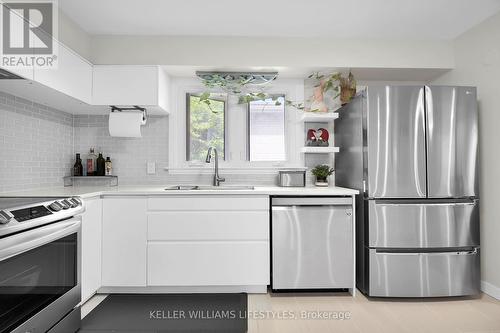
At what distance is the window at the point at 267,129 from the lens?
3311 millimetres

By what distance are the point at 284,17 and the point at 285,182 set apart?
1.44m

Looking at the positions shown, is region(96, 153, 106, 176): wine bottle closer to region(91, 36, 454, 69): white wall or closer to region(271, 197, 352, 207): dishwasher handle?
region(91, 36, 454, 69): white wall

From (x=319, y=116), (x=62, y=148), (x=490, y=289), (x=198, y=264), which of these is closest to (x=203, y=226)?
(x=198, y=264)

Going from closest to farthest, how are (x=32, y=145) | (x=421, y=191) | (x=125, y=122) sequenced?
(x=421, y=191)
(x=32, y=145)
(x=125, y=122)

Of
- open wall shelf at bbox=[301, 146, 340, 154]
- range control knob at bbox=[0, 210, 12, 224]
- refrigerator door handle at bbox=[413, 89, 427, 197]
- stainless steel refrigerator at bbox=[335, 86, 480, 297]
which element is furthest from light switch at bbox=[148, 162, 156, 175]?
refrigerator door handle at bbox=[413, 89, 427, 197]

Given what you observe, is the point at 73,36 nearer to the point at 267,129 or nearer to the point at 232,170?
the point at 232,170

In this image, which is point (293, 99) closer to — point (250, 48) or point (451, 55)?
point (250, 48)

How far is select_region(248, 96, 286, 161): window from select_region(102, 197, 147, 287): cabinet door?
1.39 meters

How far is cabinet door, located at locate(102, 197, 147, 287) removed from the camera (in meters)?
2.54

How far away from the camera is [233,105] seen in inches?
130

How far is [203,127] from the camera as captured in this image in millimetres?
3297

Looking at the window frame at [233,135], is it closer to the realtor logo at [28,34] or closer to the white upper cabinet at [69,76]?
the white upper cabinet at [69,76]

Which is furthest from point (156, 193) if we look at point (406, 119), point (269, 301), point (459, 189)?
point (459, 189)

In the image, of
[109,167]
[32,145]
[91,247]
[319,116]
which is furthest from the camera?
[109,167]
